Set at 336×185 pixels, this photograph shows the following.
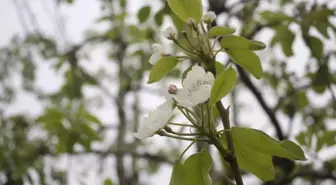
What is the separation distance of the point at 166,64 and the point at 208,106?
0.09 metres

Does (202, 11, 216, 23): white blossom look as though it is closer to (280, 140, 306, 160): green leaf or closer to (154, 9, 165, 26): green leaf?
(280, 140, 306, 160): green leaf

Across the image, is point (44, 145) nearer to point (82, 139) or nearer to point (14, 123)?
point (14, 123)

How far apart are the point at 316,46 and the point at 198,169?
0.62 m

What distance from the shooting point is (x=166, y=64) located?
1.59 feet

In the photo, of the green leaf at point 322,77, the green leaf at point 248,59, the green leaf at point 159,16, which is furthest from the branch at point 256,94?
the green leaf at point 248,59

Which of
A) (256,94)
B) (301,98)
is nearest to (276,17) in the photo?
(256,94)

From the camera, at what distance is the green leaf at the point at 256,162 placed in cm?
44

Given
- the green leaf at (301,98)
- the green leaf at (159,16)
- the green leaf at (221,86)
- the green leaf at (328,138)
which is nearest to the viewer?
the green leaf at (221,86)

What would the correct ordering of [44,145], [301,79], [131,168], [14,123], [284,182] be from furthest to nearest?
[131,168] < [14,123] < [44,145] < [301,79] < [284,182]

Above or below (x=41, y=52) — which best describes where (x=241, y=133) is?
below

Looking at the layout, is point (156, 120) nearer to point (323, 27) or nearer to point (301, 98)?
point (323, 27)

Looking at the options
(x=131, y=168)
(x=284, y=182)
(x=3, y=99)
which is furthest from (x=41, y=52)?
(x=284, y=182)

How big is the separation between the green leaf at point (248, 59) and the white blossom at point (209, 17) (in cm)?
5

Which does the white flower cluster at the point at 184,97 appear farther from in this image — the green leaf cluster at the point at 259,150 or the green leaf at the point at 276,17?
the green leaf at the point at 276,17
